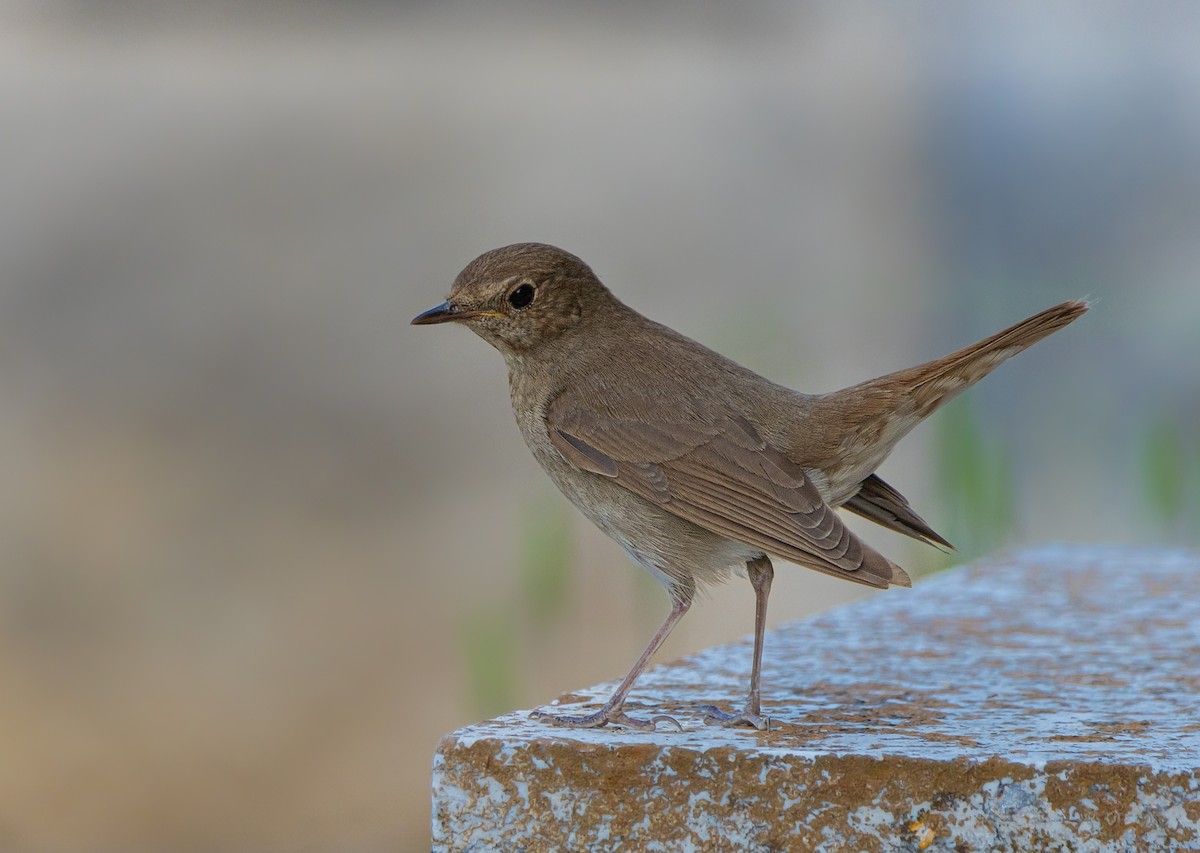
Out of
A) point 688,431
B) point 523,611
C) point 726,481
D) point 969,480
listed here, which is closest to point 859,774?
point 726,481

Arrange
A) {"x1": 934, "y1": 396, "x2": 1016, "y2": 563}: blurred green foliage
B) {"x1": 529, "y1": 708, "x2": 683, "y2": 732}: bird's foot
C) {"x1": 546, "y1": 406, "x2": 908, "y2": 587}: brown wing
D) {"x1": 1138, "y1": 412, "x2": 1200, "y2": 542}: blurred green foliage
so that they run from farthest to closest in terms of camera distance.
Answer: {"x1": 1138, "y1": 412, "x2": 1200, "y2": 542}: blurred green foliage < {"x1": 934, "y1": 396, "x2": 1016, "y2": 563}: blurred green foliage < {"x1": 546, "y1": 406, "x2": 908, "y2": 587}: brown wing < {"x1": 529, "y1": 708, "x2": 683, "y2": 732}: bird's foot

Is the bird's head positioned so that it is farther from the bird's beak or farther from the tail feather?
the tail feather

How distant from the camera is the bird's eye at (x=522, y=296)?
2.87 metres

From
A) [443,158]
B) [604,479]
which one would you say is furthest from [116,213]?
[604,479]

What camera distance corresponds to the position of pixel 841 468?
271cm

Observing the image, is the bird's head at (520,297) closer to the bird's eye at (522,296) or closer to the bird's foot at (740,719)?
the bird's eye at (522,296)

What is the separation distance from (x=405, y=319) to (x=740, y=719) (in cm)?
218

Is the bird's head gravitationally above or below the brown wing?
above

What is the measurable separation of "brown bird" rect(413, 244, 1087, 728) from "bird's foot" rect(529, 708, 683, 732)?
0.01 metres

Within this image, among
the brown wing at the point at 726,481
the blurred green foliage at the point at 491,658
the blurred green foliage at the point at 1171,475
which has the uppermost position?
the blurred green foliage at the point at 1171,475

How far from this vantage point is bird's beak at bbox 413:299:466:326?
110 inches

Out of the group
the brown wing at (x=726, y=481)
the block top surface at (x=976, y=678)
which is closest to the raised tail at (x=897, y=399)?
the brown wing at (x=726, y=481)

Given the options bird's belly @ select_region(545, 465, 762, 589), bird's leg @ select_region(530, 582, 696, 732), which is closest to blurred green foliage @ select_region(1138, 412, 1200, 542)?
bird's belly @ select_region(545, 465, 762, 589)

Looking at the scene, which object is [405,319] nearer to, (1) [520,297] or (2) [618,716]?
(1) [520,297]
